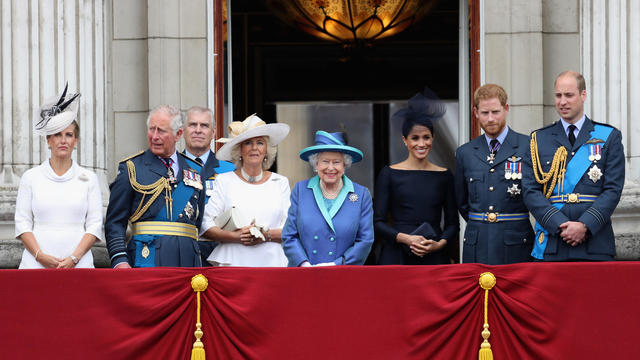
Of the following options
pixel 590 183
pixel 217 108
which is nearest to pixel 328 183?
pixel 590 183

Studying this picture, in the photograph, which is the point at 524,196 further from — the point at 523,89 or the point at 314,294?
the point at 523,89

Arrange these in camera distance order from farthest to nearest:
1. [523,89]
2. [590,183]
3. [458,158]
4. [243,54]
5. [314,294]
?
[243,54], [523,89], [458,158], [590,183], [314,294]

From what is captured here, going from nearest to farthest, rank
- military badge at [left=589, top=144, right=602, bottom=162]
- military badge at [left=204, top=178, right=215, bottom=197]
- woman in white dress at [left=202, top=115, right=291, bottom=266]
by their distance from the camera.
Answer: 1. military badge at [left=589, top=144, right=602, bottom=162]
2. woman in white dress at [left=202, top=115, right=291, bottom=266]
3. military badge at [left=204, top=178, right=215, bottom=197]

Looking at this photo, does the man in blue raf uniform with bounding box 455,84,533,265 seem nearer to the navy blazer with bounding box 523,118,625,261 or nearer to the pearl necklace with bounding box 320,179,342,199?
the navy blazer with bounding box 523,118,625,261

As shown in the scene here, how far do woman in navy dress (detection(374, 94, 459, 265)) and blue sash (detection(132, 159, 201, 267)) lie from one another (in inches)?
53.4

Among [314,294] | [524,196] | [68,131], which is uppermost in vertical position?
[68,131]

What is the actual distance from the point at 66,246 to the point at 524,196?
2.88 meters

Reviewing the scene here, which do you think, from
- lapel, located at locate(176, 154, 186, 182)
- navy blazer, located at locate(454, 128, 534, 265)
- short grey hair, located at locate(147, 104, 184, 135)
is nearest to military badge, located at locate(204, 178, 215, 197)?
lapel, located at locate(176, 154, 186, 182)

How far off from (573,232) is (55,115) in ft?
10.8

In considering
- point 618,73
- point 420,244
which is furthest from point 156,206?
point 618,73

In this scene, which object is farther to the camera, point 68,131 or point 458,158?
point 458,158

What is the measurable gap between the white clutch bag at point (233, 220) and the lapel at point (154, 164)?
528mm

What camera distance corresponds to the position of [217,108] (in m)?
8.65

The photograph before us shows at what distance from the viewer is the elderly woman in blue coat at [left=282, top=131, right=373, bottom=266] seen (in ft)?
19.8
